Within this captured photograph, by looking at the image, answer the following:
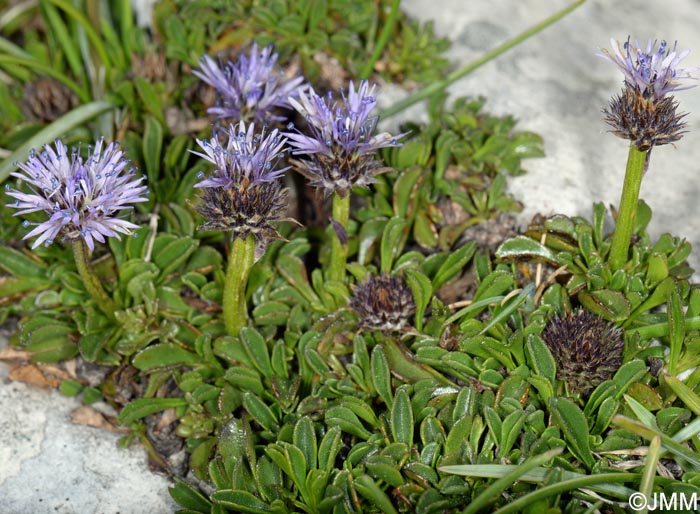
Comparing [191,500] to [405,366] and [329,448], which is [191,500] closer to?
[329,448]

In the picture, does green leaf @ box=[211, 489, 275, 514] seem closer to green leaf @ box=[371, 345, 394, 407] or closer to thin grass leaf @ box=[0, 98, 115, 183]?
green leaf @ box=[371, 345, 394, 407]

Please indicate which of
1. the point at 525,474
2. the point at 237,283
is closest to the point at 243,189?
the point at 237,283

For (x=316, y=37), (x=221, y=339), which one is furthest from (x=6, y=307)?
(x=316, y=37)

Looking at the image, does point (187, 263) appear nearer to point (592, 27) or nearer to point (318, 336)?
point (318, 336)

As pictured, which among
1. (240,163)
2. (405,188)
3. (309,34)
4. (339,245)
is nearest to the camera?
(240,163)

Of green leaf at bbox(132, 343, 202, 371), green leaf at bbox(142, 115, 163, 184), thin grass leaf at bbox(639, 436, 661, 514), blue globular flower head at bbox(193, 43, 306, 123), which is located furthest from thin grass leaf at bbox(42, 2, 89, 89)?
thin grass leaf at bbox(639, 436, 661, 514)
